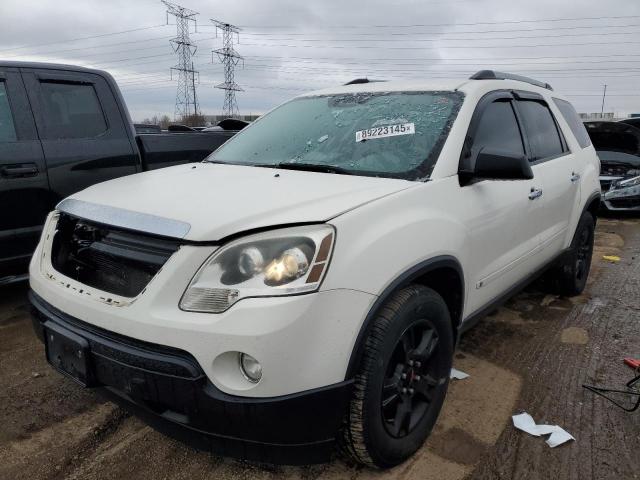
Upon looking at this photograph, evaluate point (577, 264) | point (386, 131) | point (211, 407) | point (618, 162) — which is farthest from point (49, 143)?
point (618, 162)

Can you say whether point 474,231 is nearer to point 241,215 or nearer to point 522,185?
point 522,185

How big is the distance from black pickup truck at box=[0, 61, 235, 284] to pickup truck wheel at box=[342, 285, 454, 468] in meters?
2.95

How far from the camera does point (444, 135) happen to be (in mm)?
2688

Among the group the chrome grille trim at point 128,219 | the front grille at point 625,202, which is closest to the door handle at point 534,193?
the chrome grille trim at point 128,219

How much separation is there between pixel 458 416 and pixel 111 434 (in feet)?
5.87

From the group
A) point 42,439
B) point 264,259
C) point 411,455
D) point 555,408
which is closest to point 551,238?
point 555,408

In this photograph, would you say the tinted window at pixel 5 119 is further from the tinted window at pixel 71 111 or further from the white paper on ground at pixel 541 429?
the white paper on ground at pixel 541 429

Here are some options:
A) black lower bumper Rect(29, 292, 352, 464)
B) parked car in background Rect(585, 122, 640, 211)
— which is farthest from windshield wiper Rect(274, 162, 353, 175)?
parked car in background Rect(585, 122, 640, 211)

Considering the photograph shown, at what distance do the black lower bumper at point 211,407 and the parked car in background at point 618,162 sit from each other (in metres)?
9.32

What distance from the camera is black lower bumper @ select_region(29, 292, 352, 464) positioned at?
5.90 ft

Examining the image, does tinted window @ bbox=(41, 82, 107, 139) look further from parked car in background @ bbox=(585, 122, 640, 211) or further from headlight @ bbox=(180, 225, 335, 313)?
parked car in background @ bbox=(585, 122, 640, 211)

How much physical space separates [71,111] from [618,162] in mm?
9994

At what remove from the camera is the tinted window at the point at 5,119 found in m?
3.79

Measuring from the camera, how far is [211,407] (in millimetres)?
1807
